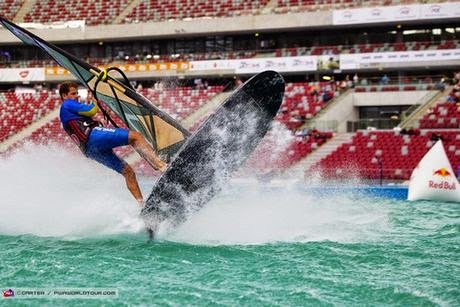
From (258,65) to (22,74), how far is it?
12.9m

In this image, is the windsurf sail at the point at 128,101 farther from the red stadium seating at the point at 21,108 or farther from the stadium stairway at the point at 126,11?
the stadium stairway at the point at 126,11

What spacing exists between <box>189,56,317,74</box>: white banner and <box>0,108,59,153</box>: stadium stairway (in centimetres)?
697

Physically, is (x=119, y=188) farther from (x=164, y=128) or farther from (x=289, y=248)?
(x=289, y=248)

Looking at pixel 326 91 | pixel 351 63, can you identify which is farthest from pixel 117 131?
pixel 351 63

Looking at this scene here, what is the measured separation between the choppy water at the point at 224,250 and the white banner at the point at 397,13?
19.8 metres

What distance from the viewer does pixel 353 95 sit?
30.4 metres

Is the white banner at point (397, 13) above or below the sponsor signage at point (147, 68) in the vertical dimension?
above

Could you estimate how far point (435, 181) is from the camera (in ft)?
57.3

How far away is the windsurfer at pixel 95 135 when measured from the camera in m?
9.28

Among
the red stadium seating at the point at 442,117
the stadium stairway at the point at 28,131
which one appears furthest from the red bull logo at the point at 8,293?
the stadium stairway at the point at 28,131

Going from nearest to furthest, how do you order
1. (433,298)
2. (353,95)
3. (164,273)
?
(433,298) < (164,273) < (353,95)

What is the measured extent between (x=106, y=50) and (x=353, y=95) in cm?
1566

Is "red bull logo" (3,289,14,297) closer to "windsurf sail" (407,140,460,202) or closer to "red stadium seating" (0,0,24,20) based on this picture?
"windsurf sail" (407,140,460,202)

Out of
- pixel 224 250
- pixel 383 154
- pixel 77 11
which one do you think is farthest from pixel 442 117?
pixel 77 11
